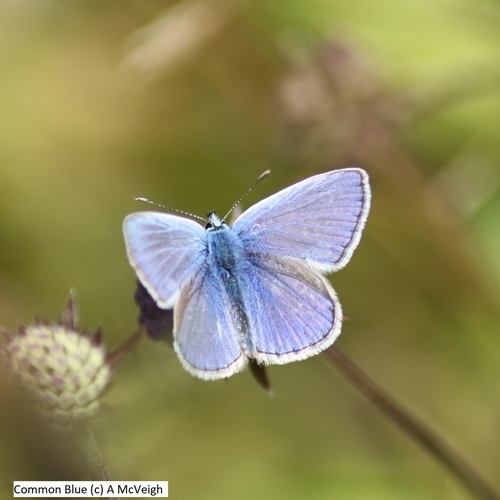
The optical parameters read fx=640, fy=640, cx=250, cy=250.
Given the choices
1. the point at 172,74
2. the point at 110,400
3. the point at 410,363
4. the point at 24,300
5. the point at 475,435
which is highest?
the point at 172,74

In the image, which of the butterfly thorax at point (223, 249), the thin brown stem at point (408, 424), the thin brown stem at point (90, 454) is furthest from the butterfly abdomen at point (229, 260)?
the thin brown stem at point (90, 454)

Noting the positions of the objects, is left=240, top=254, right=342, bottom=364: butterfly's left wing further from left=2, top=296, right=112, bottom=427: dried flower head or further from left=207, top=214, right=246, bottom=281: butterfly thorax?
left=2, top=296, right=112, bottom=427: dried flower head

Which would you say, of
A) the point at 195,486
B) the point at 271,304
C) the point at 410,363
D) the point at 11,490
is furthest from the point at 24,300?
the point at 410,363

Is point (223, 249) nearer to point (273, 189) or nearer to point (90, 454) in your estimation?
point (90, 454)

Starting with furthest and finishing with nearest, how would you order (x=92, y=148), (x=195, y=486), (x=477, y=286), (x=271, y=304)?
(x=92, y=148) < (x=477, y=286) < (x=195, y=486) < (x=271, y=304)

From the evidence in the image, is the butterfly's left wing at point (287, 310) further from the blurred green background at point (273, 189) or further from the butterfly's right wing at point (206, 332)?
the blurred green background at point (273, 189)

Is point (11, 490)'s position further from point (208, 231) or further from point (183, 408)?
point (208, 231)

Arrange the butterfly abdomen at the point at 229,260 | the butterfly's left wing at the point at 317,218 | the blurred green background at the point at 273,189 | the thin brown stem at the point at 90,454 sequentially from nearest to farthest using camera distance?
the thin brown stem at the point at 90,454 → the butterfly's left wing at the point at 317,218 → the butterfly abdomen at the point at 229,260 → the blurred green background at the point at 273,189
